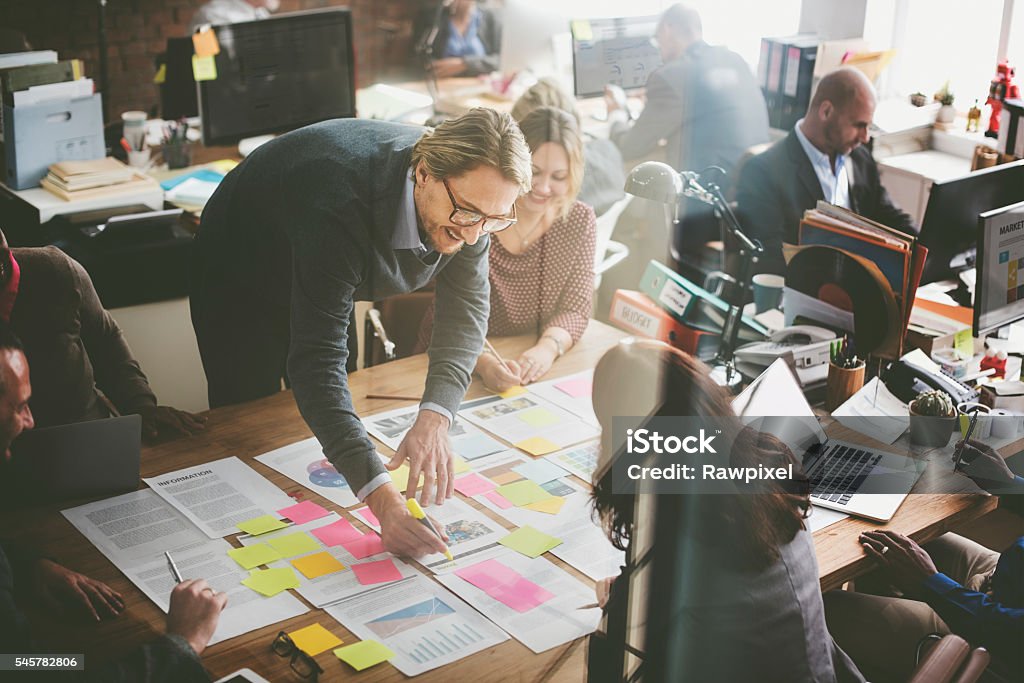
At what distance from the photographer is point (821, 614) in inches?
53.9

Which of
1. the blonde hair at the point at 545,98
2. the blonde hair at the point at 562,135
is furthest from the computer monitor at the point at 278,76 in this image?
the blonde hair at the point at 562,135

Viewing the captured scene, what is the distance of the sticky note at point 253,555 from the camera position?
1462mm

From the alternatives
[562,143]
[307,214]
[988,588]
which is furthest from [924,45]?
[307,214]

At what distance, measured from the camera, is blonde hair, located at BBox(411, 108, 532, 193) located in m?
1.54

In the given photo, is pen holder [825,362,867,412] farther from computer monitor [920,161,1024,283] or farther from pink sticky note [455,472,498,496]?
pink sticky note [455,472,498,496]

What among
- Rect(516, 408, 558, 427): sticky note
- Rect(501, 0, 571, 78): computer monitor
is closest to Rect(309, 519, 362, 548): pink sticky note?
Rect(516, 408, 558, 427): sticky note

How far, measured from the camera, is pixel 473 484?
5.50 ft

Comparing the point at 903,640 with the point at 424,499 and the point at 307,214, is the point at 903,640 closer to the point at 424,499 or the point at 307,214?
the point at 424,499

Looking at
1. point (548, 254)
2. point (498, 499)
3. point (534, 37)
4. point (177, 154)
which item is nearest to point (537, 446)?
point (498, 499)

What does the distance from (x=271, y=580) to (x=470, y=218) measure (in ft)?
2.07

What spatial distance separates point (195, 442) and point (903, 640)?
1.31m

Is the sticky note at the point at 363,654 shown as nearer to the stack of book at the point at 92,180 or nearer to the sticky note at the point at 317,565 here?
the sticky note at the point at 317,565

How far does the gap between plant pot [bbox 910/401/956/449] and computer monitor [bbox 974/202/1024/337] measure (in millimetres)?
362

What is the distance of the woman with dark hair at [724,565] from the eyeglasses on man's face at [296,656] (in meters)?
0.36
